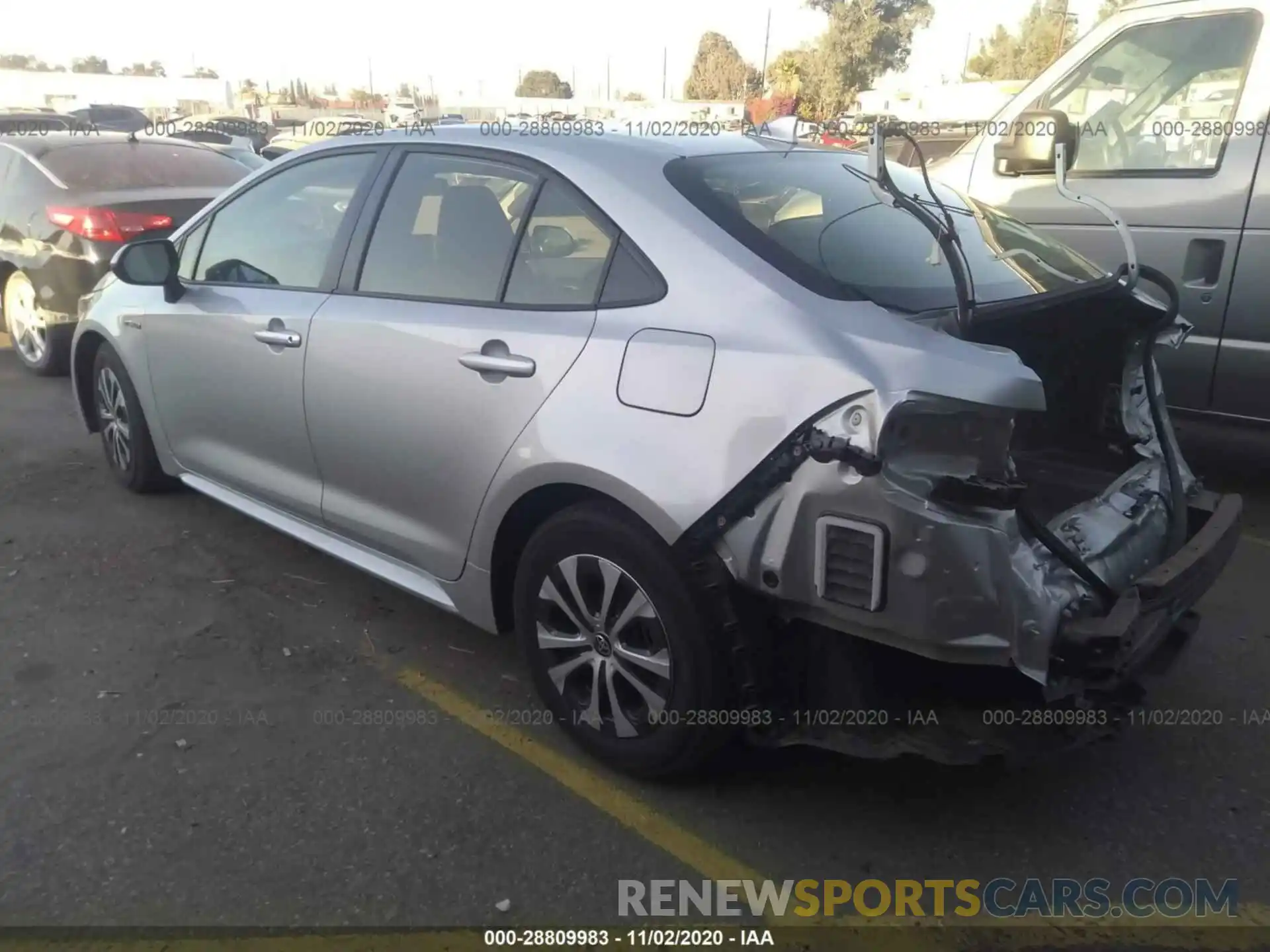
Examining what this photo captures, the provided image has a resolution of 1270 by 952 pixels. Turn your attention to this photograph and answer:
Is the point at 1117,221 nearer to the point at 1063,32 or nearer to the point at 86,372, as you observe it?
the point at 86,372

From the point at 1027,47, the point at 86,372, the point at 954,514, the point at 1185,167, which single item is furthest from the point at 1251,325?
the point at 1027,47

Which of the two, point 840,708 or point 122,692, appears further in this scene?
Answer: point 122,692

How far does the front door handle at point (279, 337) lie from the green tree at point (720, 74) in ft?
193

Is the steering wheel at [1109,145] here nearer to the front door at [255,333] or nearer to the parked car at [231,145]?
the front door at [255,333]

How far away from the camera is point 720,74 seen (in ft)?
216

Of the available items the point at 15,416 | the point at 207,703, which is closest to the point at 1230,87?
the point at 207,703

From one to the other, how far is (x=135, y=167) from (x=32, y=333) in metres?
1.38

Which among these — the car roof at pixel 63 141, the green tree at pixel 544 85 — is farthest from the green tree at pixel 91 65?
the car roof at pixel 63 141

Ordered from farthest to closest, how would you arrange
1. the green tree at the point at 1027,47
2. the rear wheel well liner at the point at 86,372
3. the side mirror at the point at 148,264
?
the green tree at the point at 1027,47 → the rear wheel well liner at the point at 86,372 → the side mirror at the point at 148,264

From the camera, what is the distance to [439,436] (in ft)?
9.83

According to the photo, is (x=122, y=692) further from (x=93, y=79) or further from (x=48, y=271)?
(x=93, y=79)

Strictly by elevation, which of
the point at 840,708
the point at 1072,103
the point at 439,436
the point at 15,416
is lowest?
the point at 15,416

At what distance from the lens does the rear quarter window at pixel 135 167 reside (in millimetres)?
7164

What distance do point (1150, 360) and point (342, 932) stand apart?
271cm
